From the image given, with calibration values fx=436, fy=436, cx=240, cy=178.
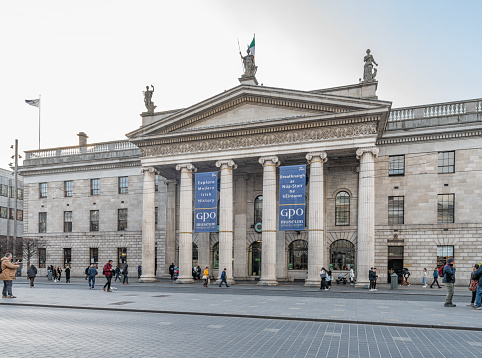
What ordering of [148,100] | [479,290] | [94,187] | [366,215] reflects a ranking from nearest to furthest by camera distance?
[479,290] < [366,215] < [148,100] < [94,187]

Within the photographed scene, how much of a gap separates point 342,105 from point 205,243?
1835 centimetres

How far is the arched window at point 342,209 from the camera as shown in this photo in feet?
122

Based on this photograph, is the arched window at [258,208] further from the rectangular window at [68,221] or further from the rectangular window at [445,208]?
the rectangular window at [68,221]

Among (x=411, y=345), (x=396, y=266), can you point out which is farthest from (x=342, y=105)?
(x=411, y=345)

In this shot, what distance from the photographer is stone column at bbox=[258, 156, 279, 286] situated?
33719mm

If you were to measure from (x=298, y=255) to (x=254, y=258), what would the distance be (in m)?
4.12

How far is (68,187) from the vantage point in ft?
163

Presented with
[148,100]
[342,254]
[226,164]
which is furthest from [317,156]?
[148,100]

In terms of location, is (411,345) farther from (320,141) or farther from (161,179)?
(161,179)

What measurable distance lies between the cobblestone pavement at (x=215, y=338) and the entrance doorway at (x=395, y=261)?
23286 millimetres

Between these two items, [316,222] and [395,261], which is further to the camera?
[395,261]

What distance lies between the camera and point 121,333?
1199cm

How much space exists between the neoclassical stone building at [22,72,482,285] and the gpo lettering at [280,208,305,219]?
88 centimetres

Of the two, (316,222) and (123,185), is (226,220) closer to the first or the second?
(316,222)
